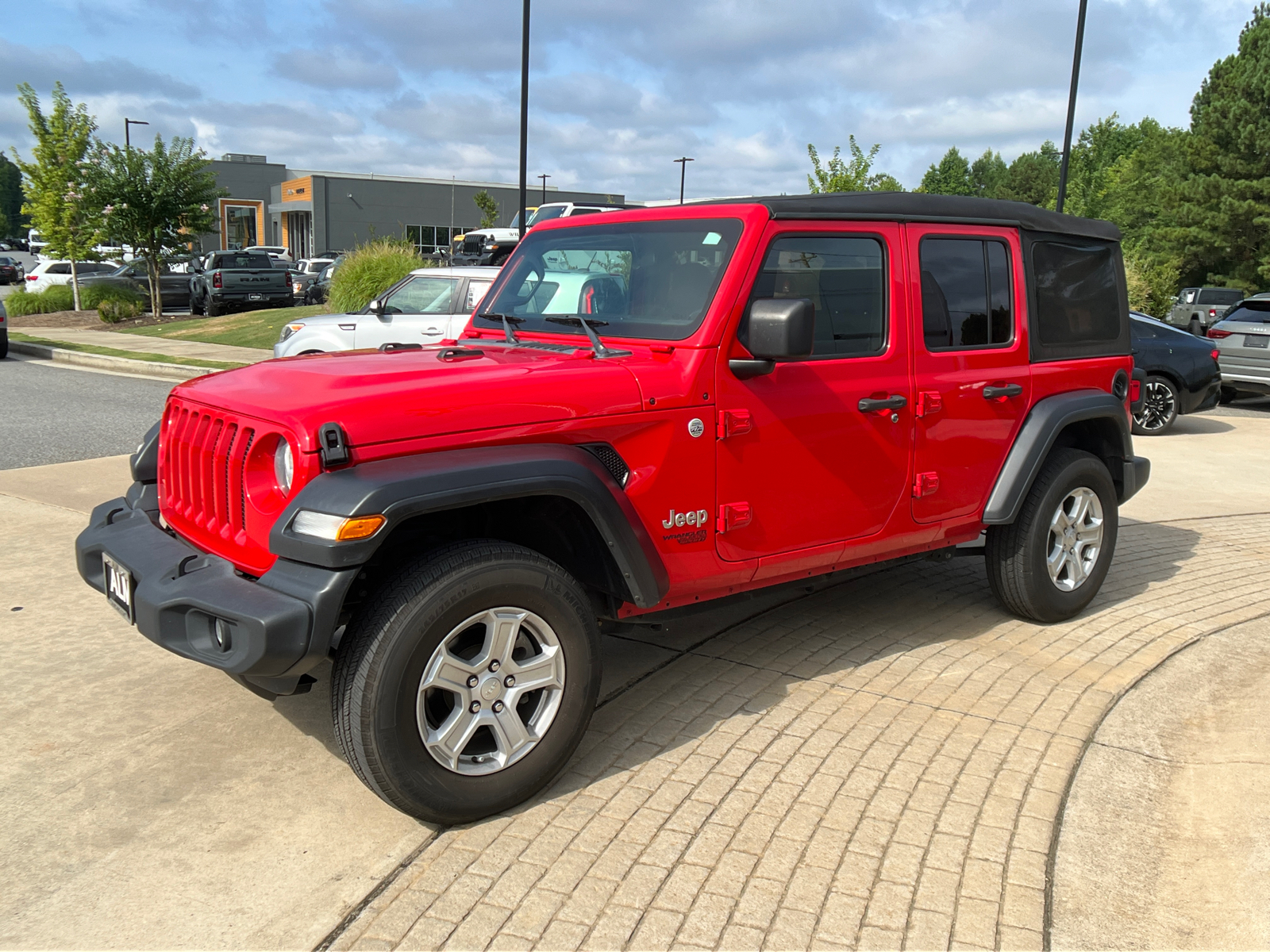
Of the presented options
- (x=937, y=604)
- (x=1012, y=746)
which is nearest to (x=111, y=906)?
(x=1012, y=746)

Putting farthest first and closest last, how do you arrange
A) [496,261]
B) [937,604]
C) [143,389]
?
[496,261] < [143,389] < [937,604]

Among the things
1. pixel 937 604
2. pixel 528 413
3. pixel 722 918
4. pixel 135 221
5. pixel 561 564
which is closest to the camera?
pixel 722 918

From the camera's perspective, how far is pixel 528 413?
10.9 ft

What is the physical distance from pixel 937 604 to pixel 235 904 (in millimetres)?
3839

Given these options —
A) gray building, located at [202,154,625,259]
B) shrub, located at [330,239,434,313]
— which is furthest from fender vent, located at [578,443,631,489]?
gray building, located at [202,154,625,259]

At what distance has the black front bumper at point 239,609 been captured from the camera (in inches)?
113

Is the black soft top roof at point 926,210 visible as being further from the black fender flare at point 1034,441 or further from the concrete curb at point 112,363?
the concrete curb at point 112,363

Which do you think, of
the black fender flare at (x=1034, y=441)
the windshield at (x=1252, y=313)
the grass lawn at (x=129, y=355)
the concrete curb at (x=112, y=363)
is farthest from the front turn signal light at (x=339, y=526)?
the windshield at (x=1252, y=313)

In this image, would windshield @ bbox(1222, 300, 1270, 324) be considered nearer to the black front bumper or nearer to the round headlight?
the round headlight

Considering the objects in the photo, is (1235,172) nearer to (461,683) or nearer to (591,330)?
(591,330)

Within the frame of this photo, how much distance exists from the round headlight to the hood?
88 mm

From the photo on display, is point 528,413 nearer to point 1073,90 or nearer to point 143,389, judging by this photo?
point 143,389

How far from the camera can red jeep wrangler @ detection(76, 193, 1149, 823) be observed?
3.04m

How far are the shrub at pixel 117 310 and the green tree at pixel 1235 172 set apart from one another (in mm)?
36574
